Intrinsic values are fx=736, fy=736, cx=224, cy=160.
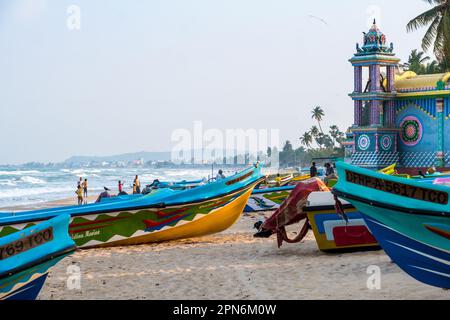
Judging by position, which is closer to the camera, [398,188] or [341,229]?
[398,188]

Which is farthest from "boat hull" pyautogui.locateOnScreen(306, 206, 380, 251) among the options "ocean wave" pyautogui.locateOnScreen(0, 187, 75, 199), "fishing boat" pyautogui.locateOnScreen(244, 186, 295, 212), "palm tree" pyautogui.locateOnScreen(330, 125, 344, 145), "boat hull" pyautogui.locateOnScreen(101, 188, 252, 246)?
"palm tree" pyautogui.locateOnScreen(330, 125, 344, 145)

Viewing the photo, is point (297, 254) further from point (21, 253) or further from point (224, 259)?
point (21, 253)

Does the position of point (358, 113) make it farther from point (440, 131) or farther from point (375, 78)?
point (440, 131)

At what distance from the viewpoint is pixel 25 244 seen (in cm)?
822

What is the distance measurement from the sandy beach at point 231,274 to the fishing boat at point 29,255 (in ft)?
8.66

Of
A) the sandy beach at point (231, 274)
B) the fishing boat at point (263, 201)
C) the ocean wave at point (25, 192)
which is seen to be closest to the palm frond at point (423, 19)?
the fishing boat at point (263, 201)

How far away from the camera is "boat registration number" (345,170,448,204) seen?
30.4ft

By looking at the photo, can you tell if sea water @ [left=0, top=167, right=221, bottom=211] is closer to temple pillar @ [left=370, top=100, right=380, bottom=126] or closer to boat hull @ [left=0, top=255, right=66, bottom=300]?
temple pillar @ [left=370, top=100, right=380, bottom=126]

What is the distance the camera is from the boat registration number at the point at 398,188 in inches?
364

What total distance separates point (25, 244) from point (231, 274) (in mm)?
4903

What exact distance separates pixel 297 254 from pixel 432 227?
5127mm

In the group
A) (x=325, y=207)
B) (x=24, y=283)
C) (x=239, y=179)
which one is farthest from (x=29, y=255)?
(x=239, y=179)

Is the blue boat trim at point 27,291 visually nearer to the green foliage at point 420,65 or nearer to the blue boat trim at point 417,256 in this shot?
the blue boat trim at point 417,256
